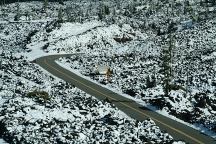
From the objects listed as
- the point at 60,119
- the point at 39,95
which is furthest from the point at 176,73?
the point at 60,119

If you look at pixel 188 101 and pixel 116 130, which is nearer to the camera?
pixel 116 130

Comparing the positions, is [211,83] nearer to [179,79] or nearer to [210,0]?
[179,79]

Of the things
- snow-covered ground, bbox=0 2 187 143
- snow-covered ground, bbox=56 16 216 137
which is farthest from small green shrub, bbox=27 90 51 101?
snow-covered ground, bbox=56 16 216 137

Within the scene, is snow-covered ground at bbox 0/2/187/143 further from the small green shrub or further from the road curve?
the road curve

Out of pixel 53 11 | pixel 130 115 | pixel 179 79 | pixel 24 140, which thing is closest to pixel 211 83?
pixel 179 79

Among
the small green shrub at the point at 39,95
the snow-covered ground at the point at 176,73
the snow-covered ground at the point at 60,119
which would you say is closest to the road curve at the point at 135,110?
the snow-covered ground at the point at 60,119

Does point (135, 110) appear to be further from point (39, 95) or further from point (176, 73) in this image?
point (176, 73)

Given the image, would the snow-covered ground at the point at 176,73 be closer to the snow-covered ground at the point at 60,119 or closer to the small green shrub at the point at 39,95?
the snow-covered ground at the point at 60,119

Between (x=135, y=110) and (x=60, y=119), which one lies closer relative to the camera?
(x=60, y=119)
